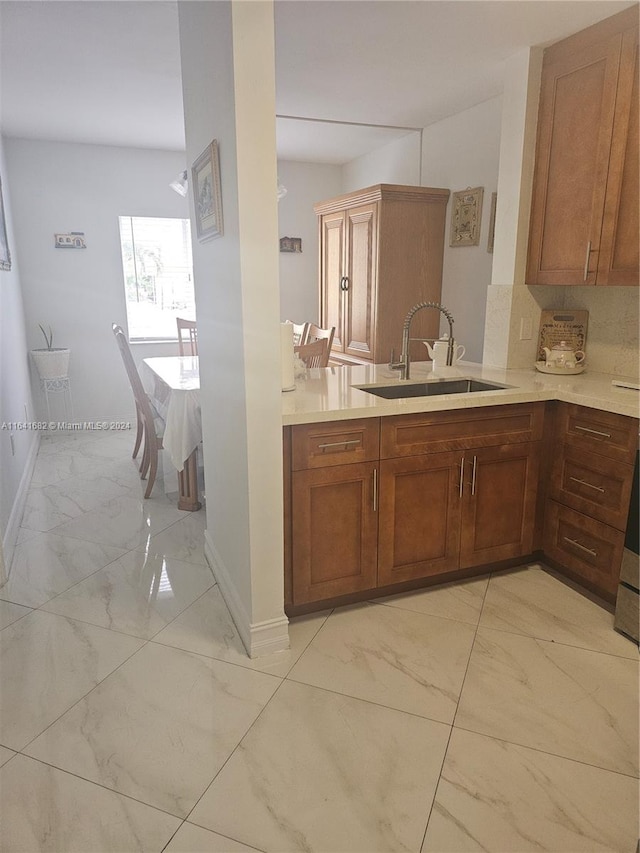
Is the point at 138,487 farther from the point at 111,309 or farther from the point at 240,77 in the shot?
the point at 240,77

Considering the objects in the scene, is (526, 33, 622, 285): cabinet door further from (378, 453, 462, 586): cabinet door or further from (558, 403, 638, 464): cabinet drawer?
(378, 453, 462, 586): cabinet door

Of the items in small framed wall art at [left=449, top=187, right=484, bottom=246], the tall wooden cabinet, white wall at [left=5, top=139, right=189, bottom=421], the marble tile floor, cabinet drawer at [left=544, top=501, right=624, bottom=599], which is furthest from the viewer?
white wall at [left=5, top=139, right=189, bottom=421]

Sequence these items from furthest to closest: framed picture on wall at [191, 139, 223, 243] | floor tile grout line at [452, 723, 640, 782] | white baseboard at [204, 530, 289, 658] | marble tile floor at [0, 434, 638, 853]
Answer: white baseboard at [204, 530, 289, 658]
framed picture on wall at [191, 139, 223, 243]
floor tile grout line at [452, 723, 640, 782]
marble tile floor at [0, 434, 638, 853]

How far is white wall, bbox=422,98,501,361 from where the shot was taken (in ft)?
12.1

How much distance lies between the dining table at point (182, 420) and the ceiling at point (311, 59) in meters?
1.70

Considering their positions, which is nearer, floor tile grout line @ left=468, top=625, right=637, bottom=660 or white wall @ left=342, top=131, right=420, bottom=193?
floor tile grout line @ left=468, top=625, right=637, bottom=660

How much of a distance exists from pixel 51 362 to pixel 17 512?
210cm

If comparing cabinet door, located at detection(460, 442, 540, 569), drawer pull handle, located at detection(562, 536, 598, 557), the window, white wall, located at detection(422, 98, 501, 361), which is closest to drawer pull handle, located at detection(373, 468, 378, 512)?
cabinet door, located at detection(460, 442, 540, 569)

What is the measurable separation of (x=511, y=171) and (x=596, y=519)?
1.78 m

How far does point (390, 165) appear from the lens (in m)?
4.79

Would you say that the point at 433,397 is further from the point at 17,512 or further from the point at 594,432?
the point at 17,512

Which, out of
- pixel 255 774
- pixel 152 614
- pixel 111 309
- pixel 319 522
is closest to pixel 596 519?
pixel 319 522

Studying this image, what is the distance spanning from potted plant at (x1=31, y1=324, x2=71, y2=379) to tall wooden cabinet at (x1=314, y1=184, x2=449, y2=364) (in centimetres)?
256

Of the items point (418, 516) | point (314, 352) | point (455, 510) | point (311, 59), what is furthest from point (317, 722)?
point (311, 59)
